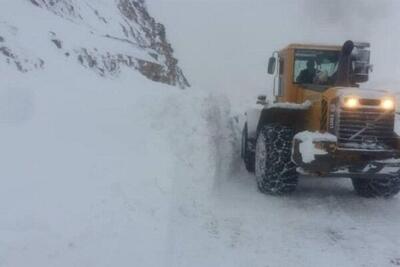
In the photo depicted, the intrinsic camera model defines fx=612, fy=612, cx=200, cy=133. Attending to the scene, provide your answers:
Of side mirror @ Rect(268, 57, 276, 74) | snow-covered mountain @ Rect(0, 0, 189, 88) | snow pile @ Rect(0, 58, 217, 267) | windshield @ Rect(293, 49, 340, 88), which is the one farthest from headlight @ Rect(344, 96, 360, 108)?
snow-covered mountain @ Rect(0, 0, 189, 88)

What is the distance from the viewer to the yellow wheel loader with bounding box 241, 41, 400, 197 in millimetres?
8039

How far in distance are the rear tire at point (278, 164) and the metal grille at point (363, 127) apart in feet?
2.93

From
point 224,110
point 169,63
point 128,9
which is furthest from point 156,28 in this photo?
point 224,110

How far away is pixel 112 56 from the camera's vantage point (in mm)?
22375

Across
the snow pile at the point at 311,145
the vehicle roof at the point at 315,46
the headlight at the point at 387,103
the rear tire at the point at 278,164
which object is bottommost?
the rear tire at the point at 278,164

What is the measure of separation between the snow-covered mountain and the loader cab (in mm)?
5239

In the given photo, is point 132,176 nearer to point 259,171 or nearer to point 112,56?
point 259,171

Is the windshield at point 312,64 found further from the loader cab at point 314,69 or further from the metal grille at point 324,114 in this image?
the metal grille at point 324,114

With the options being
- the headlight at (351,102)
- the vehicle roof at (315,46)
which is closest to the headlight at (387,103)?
the headlight at (351,102)

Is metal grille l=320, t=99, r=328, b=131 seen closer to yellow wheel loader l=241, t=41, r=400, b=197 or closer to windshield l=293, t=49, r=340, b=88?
yellow wheel loader l=241, t=41, r=400, b=197

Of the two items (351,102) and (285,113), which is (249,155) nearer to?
(285,113)

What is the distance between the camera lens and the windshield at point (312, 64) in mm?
9945

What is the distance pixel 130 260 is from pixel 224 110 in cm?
680

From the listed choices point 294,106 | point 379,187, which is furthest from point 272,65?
point 379,187
